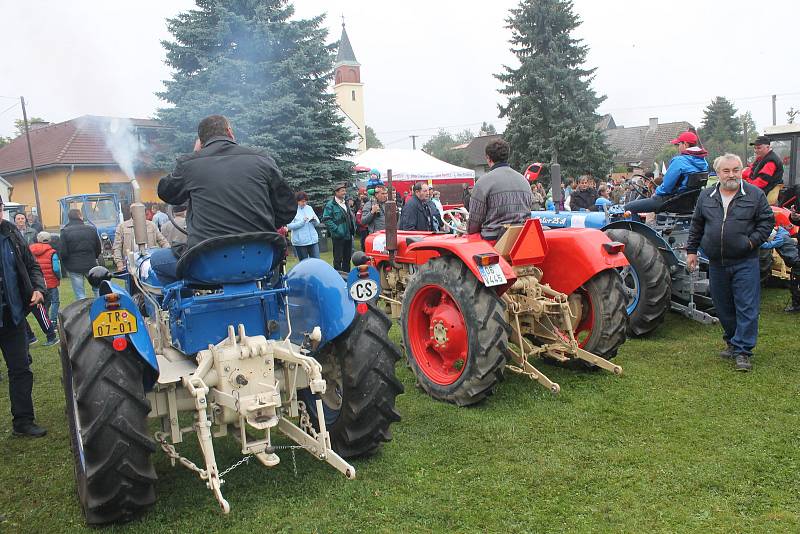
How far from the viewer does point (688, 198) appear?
6914mm

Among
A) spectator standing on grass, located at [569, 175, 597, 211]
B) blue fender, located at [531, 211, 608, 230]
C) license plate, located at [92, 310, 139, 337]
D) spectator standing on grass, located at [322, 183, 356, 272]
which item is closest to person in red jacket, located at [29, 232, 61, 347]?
spectator standing on grass, located at [322, 183, 356, 272]

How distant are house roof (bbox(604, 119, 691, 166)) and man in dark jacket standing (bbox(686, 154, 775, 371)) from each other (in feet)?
149

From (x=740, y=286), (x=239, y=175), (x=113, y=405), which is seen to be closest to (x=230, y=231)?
(x=239, y=175)

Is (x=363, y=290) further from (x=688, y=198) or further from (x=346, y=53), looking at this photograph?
(x=346, y=53)

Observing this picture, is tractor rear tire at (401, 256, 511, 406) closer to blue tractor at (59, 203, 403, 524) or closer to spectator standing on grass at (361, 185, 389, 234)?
blue tractor at (59, 203, 403, 524)

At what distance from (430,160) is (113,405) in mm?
23647

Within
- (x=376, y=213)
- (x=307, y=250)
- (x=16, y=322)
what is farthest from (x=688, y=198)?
(x=16, y=322)

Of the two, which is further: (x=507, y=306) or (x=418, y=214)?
(x=418, y=214)

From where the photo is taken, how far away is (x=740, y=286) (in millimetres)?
5305

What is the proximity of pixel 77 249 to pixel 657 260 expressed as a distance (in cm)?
752

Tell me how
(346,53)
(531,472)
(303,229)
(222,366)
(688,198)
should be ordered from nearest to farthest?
(222,366)
(531,472)
(688,198)
(303,229)
(346,53)

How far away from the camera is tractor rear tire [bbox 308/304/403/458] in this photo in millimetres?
3631

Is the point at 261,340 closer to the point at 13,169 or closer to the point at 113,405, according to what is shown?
the point at 113,405

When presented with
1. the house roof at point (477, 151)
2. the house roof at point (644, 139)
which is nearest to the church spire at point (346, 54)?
the house roof at point (477, 151)
